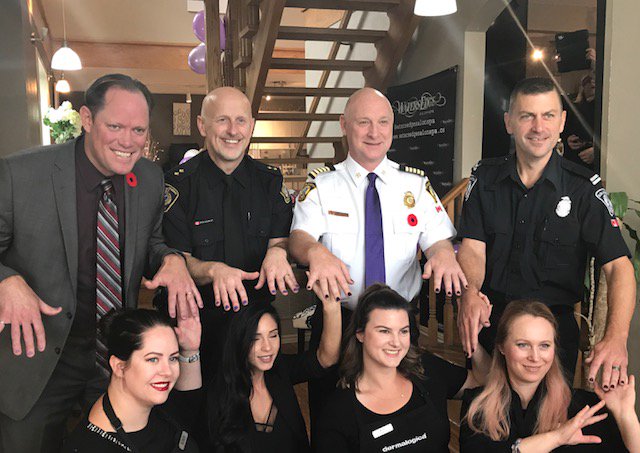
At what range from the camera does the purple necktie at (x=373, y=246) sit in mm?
2162

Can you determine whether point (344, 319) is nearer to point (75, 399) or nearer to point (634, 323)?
point (75, 399)

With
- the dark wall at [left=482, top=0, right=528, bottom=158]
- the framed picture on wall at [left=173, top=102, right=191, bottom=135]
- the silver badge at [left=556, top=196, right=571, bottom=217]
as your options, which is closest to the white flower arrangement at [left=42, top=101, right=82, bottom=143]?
the dark wall at [left=482, top=0, right=528, bottom=158]

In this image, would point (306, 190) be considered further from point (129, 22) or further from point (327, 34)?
point (129, 22)

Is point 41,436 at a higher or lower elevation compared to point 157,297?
lower

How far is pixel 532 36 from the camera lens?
5.09 m

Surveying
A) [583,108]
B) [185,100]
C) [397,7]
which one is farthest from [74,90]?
[583,108]

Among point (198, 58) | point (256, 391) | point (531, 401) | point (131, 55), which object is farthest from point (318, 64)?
point (131, 55)

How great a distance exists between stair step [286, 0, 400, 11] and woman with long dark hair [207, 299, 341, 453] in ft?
11.0

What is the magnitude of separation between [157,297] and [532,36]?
4013 millimetres

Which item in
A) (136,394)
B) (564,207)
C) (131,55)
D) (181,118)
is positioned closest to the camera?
(136,394)

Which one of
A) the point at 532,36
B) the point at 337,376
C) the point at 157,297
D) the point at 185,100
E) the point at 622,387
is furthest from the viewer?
the point at 185,100

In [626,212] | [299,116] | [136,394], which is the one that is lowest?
[136,394]

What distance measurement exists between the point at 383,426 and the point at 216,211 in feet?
2.91

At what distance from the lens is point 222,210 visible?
2.21 meters
